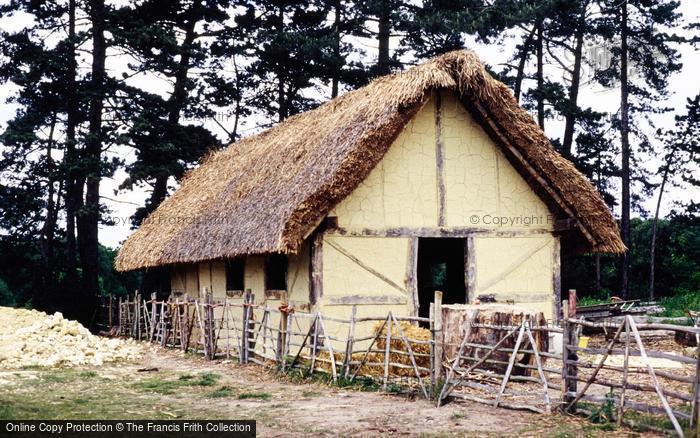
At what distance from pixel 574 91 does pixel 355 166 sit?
19.6m

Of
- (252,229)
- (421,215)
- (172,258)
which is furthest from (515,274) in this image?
(172,258)

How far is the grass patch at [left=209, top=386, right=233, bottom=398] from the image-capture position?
35.3 ft

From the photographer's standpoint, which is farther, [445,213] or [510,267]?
[510,267]

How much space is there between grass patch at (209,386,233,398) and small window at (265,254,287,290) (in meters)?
4.17

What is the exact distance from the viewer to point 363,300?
13531 mm

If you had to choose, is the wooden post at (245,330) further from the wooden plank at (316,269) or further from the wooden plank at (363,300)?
the wooden plank at (363,300)

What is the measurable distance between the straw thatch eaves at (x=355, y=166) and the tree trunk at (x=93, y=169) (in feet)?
19.9

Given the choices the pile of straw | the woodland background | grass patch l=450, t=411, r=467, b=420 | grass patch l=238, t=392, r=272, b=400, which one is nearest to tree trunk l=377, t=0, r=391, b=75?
the woodland background

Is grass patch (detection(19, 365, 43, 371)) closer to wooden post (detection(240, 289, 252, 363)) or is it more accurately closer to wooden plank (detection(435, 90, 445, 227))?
wooden post (detection(240, 289, 252, 363))

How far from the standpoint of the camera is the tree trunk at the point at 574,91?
2845 cm

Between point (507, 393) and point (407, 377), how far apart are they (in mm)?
1868

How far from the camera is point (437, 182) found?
14.2m

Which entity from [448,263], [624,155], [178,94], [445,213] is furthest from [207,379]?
[624,155]

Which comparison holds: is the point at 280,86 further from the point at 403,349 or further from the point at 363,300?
the point at 403,349
